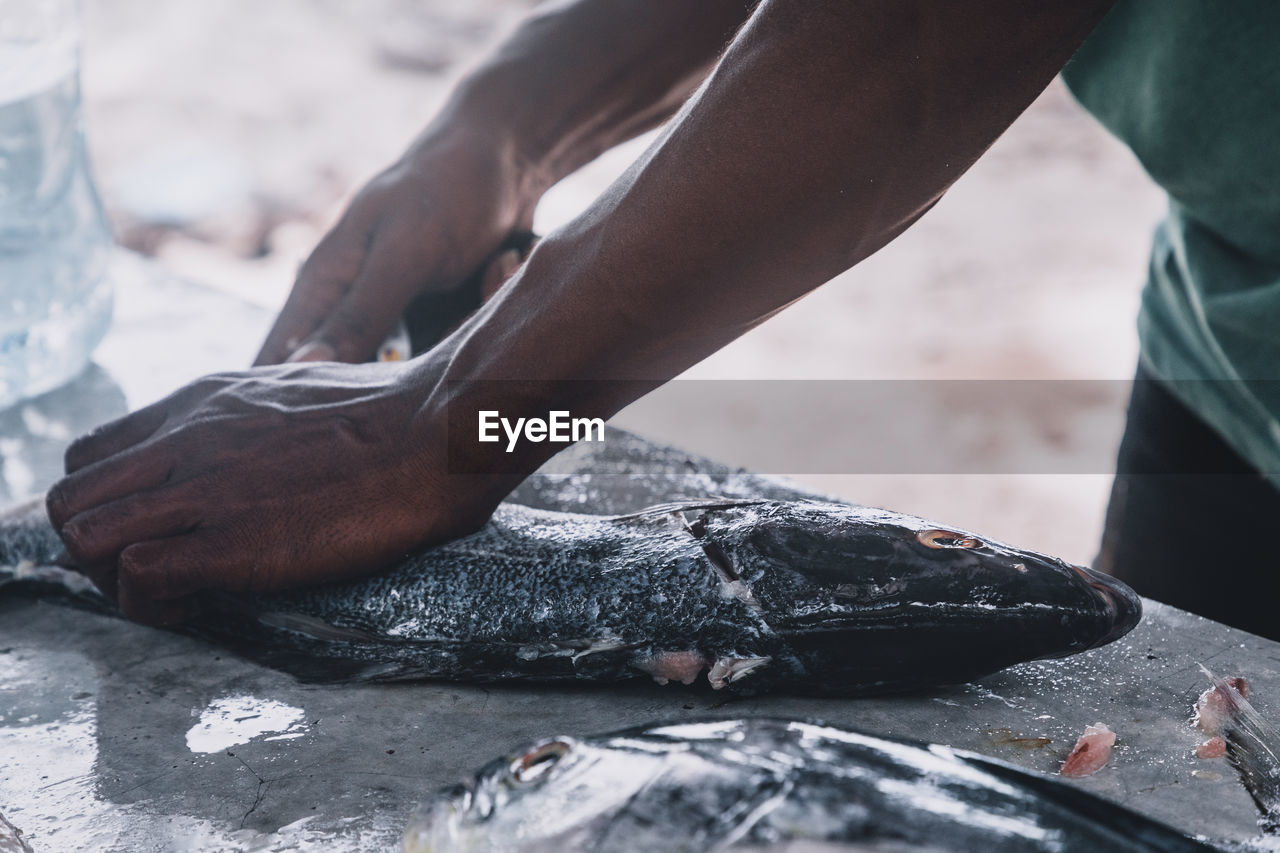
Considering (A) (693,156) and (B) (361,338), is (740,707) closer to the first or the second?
(A) (693,156)

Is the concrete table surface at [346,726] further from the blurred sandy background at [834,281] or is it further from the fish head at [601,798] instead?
the blurred sandy background at [834,281]

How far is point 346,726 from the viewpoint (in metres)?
1.63

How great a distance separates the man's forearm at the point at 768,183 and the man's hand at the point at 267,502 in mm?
132

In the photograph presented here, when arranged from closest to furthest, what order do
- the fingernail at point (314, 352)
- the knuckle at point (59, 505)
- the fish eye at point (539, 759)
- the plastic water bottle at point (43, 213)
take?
the fish eye at point (539, 759)
the knuckle at point (59, 505)
the fingernail at point (314, 352)
the plastic water bottle at point (43, 213)

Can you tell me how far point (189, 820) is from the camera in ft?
4.67

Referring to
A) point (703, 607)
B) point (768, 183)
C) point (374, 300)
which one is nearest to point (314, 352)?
point (374, 300)

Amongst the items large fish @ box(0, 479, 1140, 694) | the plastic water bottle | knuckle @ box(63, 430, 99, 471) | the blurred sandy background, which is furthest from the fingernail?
the blurred sandy background

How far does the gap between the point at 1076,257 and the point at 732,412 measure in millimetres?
3013

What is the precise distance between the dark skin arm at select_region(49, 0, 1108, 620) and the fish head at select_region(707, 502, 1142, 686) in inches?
14.6

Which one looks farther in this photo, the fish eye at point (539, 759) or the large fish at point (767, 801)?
the fish eye at point (539, 759)

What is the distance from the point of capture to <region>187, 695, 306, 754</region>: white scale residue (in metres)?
1.60

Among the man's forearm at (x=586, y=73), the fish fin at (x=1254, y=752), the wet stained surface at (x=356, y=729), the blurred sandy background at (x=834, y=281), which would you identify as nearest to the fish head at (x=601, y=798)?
the wet stained surface at (x=356, y=729)

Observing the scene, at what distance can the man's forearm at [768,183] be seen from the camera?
1356mm

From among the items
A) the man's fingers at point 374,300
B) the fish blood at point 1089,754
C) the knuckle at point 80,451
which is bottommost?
the fish blood at point 1089,754
